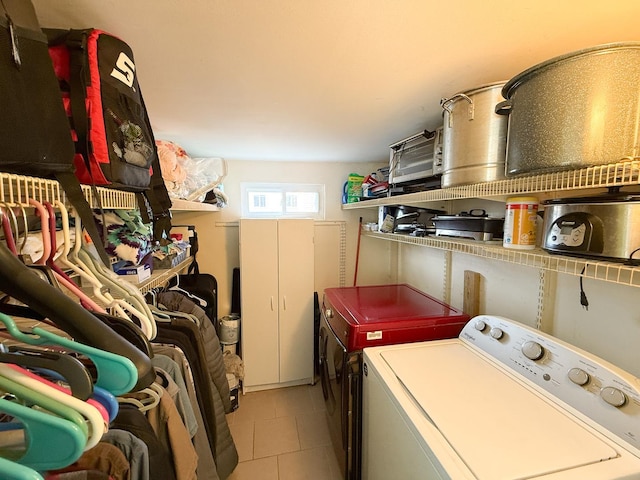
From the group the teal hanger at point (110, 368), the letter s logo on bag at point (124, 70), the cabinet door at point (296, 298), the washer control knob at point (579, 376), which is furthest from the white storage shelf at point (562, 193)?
the cabinet door at point (296, 298)

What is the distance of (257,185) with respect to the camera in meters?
2.81

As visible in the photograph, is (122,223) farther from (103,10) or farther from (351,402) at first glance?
(351,402)

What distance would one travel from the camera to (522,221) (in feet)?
3.23

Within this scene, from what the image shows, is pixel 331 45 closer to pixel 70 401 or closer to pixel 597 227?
pixel 597 227

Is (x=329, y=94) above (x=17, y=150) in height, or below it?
above

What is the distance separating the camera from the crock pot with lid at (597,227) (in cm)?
67

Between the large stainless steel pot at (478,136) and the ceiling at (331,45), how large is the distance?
11cm

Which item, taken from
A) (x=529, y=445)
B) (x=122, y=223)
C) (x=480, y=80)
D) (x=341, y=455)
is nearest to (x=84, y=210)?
(x=122, y=223)

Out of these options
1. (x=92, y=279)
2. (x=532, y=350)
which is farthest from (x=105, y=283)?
(x=532, y=350)

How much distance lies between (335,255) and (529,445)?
2.23 metres

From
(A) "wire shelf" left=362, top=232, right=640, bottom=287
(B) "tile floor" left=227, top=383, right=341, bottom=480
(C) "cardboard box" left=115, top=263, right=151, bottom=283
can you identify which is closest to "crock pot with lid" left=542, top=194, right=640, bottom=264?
(A) "wire shelf" left=362, top=232, right=640, bottom=287

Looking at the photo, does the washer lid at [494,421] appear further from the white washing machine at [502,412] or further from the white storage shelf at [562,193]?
the white storage shelf at [562,193]

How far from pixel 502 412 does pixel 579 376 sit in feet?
0.89

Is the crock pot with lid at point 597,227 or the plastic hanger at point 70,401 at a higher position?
the crock pot with lid at point 597,227
